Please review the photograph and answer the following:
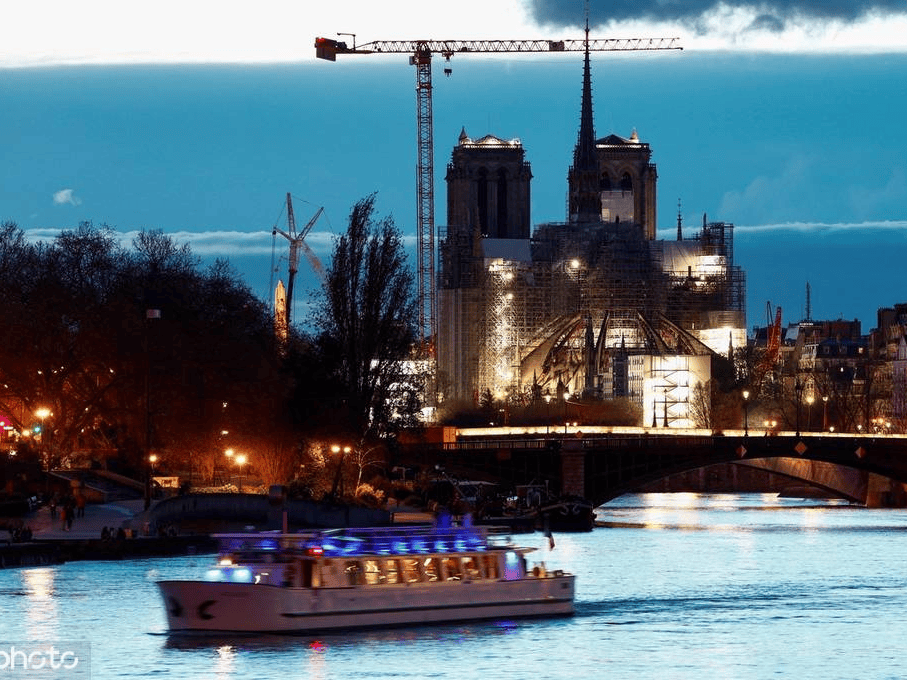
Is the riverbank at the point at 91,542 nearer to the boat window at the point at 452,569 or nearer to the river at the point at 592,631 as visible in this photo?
the river at the point at 592,631

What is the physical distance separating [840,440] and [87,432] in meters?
33.7

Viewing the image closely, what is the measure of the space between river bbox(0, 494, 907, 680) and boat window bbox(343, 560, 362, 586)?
1.40 meters

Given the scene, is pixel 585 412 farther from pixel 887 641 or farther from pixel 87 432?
pixel 887 641

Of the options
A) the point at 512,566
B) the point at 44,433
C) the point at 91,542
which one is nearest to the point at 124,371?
the point at 44,433

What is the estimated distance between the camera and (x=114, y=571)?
219ft

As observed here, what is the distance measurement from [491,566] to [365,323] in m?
40.2

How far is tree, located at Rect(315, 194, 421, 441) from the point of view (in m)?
93.9

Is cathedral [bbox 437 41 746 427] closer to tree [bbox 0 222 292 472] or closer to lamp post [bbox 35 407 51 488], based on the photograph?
tree [bbox 0 222 292 472]

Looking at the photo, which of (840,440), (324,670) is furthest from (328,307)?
(324,670)

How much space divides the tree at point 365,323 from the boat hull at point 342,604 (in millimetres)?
39478

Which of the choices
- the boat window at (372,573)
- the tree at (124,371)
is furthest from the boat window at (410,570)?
the tree at (124,371)

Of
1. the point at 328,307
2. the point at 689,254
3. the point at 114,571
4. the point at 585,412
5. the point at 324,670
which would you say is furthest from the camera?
the point at 689,254

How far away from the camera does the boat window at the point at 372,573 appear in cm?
5219

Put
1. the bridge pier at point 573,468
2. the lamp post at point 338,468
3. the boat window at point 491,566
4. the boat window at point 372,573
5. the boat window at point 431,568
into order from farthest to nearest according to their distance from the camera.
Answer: the bridge pier at point 573,468 < the lamp post at point 338,468 < the boat window at point 491,566 < the boat window at point 431,568 < the boat window at point 372,573
